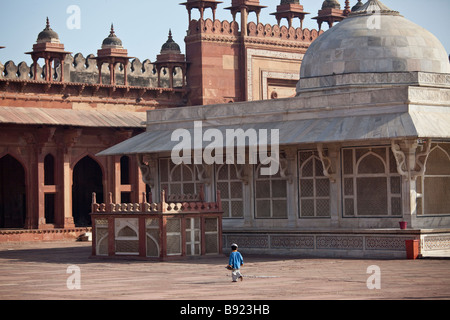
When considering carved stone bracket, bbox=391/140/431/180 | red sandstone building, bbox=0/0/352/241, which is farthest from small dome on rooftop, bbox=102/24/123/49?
carved stone bracket, bbox=391/140/431/180

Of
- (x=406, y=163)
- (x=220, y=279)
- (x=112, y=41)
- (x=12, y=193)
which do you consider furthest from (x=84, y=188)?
(x=220, y=279)

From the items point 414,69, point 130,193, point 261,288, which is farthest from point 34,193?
point 261,288

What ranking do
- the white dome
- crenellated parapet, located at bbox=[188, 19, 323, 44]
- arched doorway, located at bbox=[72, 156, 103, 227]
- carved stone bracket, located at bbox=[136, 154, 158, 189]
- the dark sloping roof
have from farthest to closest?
arched doorway, located at bbox=[72, 156, 103, 227] < crenellated parapet, located at bbox=[188, 19, 323, 44] < carved stone bracket, located at bbox=[136, 154, 158, 189] < the white dome < the dark sloping roof

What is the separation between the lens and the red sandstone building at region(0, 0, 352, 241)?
3572 cm

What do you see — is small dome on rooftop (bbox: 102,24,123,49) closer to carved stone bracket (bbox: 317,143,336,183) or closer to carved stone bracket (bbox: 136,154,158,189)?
carved stone bracket (bbox: 136,154,158,189)

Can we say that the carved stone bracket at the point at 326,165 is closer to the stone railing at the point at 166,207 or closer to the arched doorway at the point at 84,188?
the stone railing at the point at 166,207

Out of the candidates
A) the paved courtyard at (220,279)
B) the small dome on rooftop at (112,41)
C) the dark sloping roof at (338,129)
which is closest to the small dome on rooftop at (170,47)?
the small dome on rooftop at (112,41)

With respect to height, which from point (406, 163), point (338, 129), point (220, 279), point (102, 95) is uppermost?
point (102, 95)

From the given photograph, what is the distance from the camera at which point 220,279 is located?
1838 centimetres

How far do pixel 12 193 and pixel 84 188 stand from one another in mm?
3412

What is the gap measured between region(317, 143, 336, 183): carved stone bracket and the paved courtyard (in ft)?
7.51

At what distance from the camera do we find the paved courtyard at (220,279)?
1542 centimetres

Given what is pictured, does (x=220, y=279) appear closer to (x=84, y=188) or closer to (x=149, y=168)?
(x=149, y=168)
